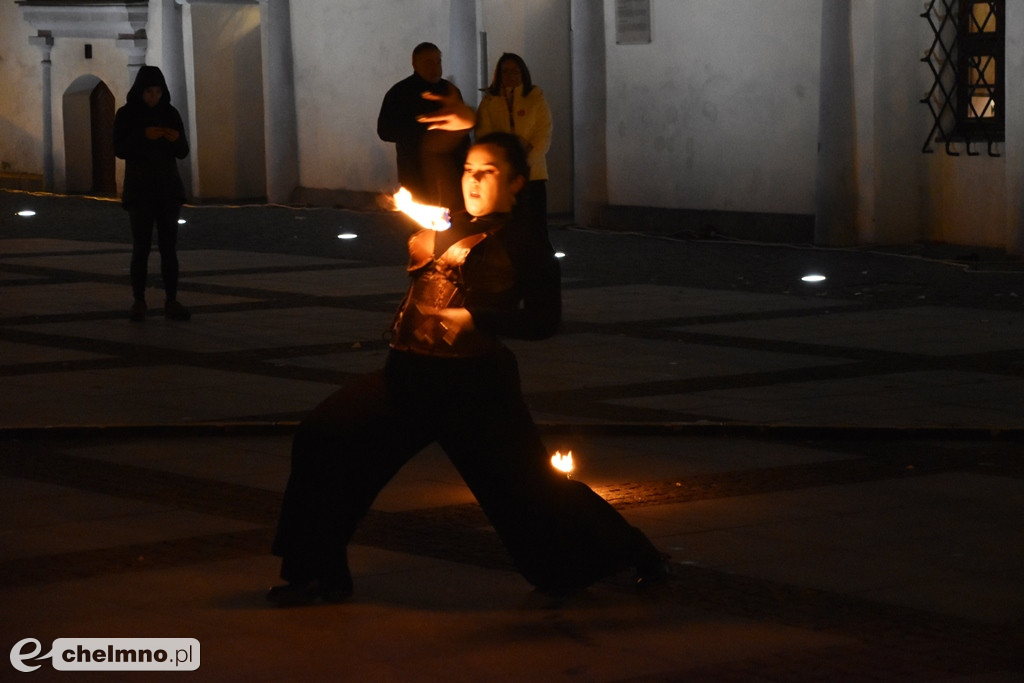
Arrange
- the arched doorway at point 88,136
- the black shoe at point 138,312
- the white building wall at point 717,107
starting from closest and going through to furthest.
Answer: the black shoe at point 138,312 < the white building wall at point 717,107 < the arched doorway at point 88,136

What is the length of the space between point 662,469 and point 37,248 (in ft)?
46.5

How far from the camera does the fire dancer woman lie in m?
6.20

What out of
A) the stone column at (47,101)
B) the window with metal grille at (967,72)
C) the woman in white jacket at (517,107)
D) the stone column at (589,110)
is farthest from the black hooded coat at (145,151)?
the stone column at (47,101)

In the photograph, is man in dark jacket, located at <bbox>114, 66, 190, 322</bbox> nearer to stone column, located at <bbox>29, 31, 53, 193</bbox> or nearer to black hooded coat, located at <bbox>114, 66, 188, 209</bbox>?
black hooded coat, located at <bbox>114, 66, 188, 209</bbox>

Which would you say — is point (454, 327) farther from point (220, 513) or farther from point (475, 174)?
point (220, 513)

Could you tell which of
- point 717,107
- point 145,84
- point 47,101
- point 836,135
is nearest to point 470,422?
point 145,84

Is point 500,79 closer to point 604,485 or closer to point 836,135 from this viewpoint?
point 604,485

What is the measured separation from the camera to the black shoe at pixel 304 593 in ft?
20.4

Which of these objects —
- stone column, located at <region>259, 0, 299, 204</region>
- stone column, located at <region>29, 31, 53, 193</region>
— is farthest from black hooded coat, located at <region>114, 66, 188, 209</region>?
stone column, located at <region>29, 31, 53, 193</region>

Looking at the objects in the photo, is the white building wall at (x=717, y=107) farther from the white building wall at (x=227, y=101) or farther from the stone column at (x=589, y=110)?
the white building wall at (x=227, y=101)

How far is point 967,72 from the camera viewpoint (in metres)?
19.8

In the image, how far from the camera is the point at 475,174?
20.4 feet

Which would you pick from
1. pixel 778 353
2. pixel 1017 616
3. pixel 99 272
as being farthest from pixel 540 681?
pixel 99 272

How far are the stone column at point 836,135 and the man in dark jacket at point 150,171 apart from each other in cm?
798
